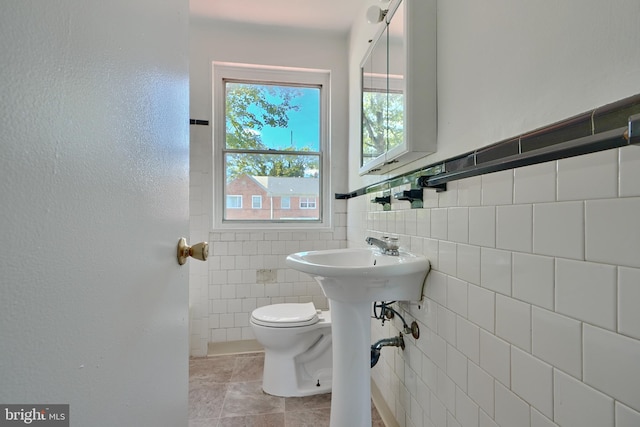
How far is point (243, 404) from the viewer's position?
5.30ft

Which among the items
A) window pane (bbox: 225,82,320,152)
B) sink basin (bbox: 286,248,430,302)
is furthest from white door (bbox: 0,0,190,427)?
window pane (bbox: 225,82,320,152)

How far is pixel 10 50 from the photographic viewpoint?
271 mm

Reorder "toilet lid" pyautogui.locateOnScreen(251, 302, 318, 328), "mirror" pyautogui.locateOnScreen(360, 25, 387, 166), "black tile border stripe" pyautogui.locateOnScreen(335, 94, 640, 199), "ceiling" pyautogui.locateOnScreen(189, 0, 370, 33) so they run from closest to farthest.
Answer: "black tile border stripe" pyautogui.locateOnScreen(335, 94, 640, 199) → "mirror" pyautogui.locateOnScreen(360, 25, 387, 166) → "toilet lid" pyautogui.locateOnScreen(251, 302, 318, 328) → "ceiling" pyautogui.locateOnScreen(189, 0, 370, 33)

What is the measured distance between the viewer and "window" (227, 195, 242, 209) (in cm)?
230

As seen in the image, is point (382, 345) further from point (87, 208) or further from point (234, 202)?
point (234, 202)

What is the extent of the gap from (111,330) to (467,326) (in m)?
0.87

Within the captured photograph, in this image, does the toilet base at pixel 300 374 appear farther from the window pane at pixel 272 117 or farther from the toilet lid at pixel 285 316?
the window pane at pixel 272 117

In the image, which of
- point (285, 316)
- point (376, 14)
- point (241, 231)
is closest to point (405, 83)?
point (376, 14)

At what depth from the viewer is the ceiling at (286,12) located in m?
1.92

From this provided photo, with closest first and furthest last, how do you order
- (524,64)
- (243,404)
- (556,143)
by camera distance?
(556,143) → (524,64) → (243,404)

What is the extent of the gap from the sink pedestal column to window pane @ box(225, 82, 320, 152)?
1593 mm

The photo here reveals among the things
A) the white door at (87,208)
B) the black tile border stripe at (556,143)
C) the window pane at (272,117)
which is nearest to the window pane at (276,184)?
the window pane at (272,117)

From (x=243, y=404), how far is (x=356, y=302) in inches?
42.5

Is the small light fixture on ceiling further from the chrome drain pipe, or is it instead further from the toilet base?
the toilet base
